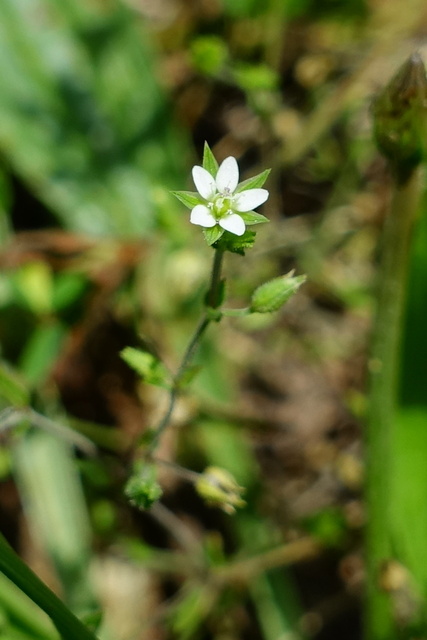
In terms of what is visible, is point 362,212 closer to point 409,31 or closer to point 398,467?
point 409,31

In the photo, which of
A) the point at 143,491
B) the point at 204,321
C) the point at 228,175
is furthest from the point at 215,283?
the point at 143,491

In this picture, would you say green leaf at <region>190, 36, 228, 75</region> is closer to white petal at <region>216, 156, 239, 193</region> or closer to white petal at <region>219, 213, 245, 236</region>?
white petal at <region>216, 156, 239, 193</region>

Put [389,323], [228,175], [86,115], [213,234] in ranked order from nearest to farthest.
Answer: [213,234], [228,175], [389,323], [86,115]

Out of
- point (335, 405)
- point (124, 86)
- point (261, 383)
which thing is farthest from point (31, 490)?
point (124, 86)

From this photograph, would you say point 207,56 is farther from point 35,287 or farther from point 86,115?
point 35,287

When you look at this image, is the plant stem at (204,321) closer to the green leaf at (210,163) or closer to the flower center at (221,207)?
the flower center at (221,207)

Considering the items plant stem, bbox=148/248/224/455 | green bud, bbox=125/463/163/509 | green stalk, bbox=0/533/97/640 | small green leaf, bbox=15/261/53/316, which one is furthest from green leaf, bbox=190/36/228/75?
green stalk, bbox=0/533/97/640
